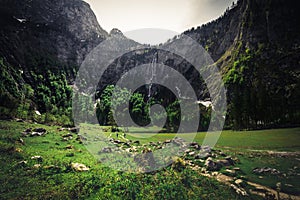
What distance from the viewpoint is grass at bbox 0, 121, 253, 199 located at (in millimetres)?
13406

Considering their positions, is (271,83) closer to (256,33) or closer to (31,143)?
(256,33)

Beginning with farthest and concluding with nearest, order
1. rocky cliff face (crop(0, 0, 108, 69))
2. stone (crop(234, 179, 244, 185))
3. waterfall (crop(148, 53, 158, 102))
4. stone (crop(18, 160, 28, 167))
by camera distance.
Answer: waterfall (crop(148, 53, 158, 102)), rocky cliff face (crop(0, 0, 108, 69)), stone (crop(18, 160, 28, 167)), stone (crop(234, 179, 244, 185))

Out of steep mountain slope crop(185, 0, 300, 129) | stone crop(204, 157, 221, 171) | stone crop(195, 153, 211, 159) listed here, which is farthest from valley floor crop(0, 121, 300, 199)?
steep mountain slope crop(185, 0, 300, 129)

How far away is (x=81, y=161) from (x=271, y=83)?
72886mm

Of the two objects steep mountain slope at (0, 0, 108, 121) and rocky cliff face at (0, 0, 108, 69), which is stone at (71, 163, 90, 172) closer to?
steep mountain slope at (0, 0, 108, 121)

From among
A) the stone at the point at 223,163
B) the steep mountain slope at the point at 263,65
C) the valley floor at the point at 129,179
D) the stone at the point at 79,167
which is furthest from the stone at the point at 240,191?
the steep mountain slope at the point at 263,65

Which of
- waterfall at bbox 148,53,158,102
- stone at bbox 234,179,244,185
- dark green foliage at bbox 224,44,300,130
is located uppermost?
waterfall at bbox 148,53,158,102

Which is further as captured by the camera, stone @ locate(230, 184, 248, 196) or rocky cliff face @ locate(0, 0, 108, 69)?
rocky cliff face @ locate(0, 0, 108, 69)

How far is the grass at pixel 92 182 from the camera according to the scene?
13.4m

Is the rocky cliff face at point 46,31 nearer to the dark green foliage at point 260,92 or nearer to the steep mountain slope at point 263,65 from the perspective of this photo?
the steep mountain slope at point 263,65

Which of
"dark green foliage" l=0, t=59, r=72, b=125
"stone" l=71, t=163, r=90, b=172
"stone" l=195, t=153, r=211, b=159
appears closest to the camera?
"stone" l=71, t=163, r=90, b=172

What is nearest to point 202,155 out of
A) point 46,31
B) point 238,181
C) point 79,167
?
point 238,181

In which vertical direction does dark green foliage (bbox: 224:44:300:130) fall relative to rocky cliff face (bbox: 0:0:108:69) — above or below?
below

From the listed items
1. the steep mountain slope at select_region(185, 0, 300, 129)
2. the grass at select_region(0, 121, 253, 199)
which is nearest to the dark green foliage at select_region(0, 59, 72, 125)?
the grass at select_region(0, 121, 253, 199)
